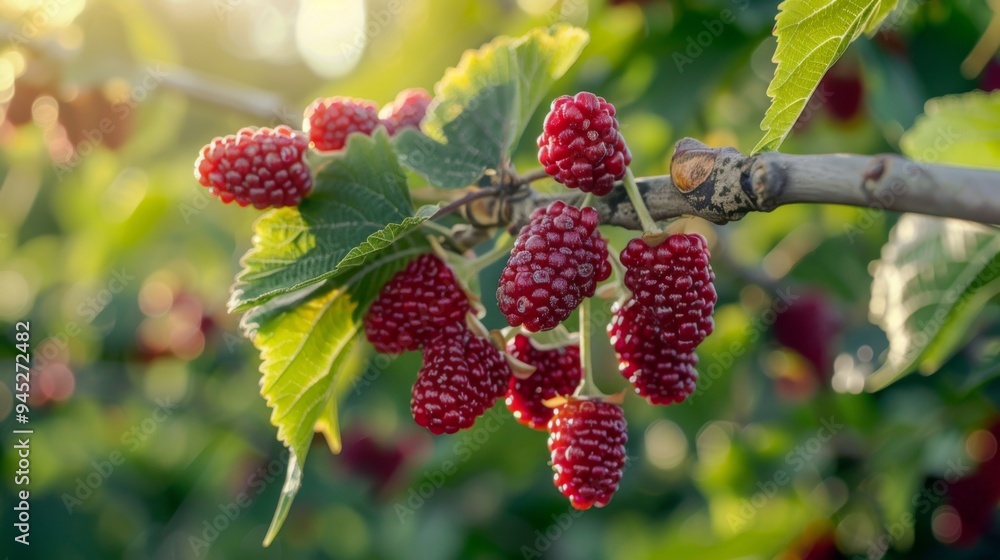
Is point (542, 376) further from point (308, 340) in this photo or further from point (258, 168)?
point (258, 168)

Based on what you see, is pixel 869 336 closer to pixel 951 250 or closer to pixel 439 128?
pixel 951 250

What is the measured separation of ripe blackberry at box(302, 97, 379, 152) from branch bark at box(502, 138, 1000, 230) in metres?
0.32

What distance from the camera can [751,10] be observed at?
2113 mm

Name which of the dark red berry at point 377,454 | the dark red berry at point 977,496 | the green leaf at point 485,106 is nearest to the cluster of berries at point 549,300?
the green leaf at point 485,106

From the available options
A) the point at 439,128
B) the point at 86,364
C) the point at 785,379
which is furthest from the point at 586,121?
the point at 86,364

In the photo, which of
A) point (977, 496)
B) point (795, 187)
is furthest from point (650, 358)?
point (977, 496)

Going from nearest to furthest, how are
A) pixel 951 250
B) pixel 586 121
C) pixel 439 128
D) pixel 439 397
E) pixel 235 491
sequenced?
pixel 586 121 → pixel 439 397 → pixel 439 128 → pixel 951 250 → pixel 235 491

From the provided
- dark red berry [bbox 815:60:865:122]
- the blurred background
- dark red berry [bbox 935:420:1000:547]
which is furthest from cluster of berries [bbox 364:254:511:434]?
dark red berry [bbox 815:60:865:122]

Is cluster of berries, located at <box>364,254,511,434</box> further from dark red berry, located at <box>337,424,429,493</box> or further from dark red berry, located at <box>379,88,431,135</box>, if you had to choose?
dark red berry, located at <box>337,424,429,493</box>

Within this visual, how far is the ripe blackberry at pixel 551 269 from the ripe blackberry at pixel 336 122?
380 millimetres

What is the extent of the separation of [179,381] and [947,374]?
289cm

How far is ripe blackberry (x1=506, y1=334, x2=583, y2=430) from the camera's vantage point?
1.24 m

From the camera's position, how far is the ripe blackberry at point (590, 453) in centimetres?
114

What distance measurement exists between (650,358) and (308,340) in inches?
18.3
